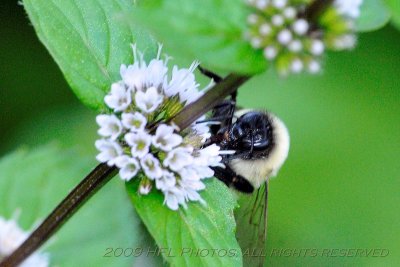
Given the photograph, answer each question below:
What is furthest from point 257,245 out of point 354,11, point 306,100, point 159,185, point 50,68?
point 50,68

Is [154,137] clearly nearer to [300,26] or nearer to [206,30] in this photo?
[206,30]

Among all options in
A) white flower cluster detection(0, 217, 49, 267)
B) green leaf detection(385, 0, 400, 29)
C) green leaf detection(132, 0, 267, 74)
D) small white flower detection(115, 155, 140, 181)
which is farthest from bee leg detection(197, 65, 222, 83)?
white flower cluster detection(0, 217, 49, 267)

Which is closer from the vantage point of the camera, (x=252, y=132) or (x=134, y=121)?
(x=134, y=121)

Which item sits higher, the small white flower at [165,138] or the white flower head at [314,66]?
the white flower head at [314,66]

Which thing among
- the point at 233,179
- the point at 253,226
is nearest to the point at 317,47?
the point at 233,179

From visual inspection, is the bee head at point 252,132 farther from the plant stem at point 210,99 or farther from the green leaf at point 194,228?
the plant stem at point 210,99

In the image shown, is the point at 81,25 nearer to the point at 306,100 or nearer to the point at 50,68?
the point at 50,68

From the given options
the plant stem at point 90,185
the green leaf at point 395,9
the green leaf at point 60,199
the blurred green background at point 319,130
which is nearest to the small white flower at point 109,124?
the plant stem at point 90,185
